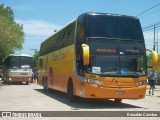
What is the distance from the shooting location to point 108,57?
16094 mm

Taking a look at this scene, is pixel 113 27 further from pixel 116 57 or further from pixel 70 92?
pixel 70 92

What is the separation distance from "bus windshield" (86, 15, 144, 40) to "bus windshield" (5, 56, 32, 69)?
2443 centimetres

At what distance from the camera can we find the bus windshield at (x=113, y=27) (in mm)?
16422

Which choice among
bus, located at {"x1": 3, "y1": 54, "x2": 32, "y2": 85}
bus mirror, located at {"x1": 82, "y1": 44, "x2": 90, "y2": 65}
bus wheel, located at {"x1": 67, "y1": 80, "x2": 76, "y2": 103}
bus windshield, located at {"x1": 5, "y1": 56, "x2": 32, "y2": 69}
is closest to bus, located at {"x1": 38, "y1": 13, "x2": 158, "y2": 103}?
bus mirror, located at {"x1": 82, "y1": 44, "x2": 90, "y2": 65}

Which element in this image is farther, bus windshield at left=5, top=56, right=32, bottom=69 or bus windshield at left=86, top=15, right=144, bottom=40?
bus windshield at left=5, top=56, right=32, bottom=69

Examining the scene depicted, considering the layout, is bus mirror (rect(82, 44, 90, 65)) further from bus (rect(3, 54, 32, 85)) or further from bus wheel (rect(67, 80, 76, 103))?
bus (rect(3, 54, 32, 85))

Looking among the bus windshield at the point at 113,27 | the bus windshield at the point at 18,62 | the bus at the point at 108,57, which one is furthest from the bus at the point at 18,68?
the bus windshield at the point at 113,27

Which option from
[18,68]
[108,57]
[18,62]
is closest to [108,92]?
[108,57]

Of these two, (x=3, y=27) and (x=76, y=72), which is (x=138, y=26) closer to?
(x=76, y=72)

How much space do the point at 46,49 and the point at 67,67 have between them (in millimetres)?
A: 8784

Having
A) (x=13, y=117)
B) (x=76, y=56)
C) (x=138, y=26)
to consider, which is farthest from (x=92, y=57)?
(x=13, y=117)

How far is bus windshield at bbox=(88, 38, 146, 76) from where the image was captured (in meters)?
16.0

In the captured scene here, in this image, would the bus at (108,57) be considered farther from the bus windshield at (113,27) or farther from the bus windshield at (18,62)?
the bus windshield at (18,62)

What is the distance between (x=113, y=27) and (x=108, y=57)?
1.42 metres
